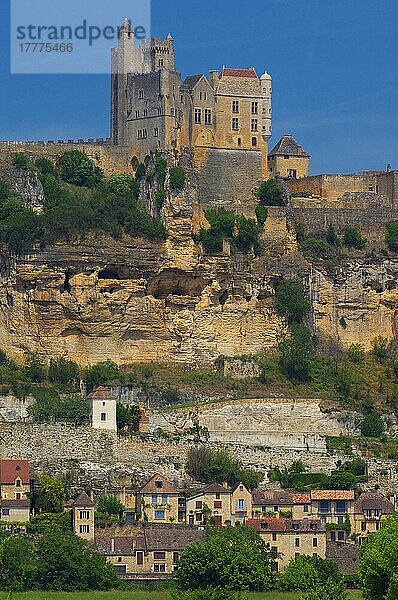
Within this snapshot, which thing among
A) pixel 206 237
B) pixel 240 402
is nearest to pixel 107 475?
pixel 240 402

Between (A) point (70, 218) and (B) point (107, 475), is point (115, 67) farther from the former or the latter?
(B) point (107, 475)

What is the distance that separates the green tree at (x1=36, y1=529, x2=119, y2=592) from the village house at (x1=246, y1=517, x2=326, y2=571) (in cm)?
516

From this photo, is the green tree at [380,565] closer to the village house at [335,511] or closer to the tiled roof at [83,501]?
the village house at [335,511]

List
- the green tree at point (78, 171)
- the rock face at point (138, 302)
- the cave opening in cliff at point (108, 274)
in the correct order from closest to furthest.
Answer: the rock face at point (138, 302) → the cave opening in cliff at point (108, 274) → the green tree at point (78, 171)

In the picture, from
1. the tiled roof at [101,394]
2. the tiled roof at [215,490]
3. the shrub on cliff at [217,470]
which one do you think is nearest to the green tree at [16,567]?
the tiled roof at [215,490]

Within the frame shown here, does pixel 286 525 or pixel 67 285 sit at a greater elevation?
pixel 67 285

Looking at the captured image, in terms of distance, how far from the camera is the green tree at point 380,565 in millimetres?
63281

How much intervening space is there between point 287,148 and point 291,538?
2227cm

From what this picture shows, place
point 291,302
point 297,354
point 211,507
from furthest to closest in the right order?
point 291,302, point 297,354, point 211,507

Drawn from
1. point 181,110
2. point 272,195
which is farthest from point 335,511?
point 181,110

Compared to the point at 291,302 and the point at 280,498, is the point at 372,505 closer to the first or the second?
the point at 280,498

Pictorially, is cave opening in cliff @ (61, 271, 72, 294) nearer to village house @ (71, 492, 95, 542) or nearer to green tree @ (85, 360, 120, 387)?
green tree @ (85, 360, 120, 387)

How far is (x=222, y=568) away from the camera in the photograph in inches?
2881

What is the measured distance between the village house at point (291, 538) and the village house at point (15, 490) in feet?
21.9
